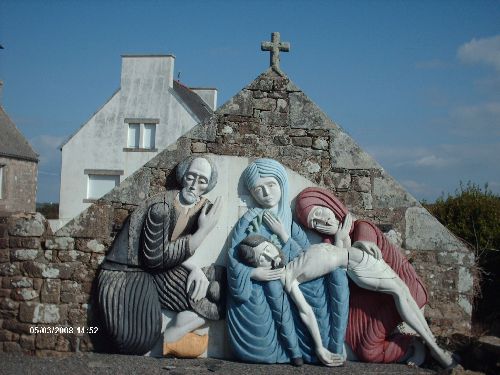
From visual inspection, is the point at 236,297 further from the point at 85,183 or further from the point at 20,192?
the point at 20,192

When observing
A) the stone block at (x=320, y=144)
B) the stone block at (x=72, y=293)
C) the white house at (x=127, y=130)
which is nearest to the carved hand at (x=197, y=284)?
the stone block at (x=72, y=293)

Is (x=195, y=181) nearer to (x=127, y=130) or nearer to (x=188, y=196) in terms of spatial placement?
(x=188, y=196)

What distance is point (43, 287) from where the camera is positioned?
6098 millimetres

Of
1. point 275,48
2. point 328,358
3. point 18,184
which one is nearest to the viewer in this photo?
point 328,358

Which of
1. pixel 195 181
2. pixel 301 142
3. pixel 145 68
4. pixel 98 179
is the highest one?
pixel 145 68

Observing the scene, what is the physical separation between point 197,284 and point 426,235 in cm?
256

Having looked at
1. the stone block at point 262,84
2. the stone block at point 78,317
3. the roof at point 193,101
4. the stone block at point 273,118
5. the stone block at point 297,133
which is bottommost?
the stone block at point 78,317

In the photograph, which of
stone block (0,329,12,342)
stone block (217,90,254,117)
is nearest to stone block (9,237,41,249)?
stone block (0,329,12,342)

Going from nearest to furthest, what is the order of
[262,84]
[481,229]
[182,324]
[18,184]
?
[182,324] < [262,84] < [481,229] < [18,184]

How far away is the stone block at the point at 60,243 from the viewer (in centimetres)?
612

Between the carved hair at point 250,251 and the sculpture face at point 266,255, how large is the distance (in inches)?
0.9

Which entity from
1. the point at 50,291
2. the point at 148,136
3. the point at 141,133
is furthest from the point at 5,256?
the point at 148,136

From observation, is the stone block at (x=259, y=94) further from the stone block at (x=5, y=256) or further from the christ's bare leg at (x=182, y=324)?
the stone block at (x=5, y=256)

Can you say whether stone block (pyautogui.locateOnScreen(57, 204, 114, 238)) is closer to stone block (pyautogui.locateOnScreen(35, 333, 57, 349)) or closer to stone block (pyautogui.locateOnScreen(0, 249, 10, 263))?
stone block (pyautogui.locateOnScreen(0, 249, 10, 263))
